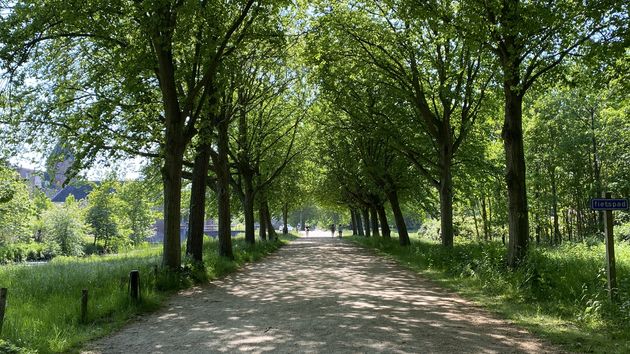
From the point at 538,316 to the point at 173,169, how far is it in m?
9.99

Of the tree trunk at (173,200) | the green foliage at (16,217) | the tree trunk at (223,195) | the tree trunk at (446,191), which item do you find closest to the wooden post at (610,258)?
the tree trunk at (173,200)

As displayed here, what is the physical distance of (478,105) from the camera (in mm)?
19688

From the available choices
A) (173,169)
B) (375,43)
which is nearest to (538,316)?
(173,169)

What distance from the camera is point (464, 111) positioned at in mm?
→ 19641

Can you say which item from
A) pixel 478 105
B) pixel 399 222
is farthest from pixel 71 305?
pixel 399 222

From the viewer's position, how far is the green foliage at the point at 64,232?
47219 millimetres

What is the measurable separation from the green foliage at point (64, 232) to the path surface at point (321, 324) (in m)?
40.0

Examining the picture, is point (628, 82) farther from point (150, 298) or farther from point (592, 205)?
point (150, 298)

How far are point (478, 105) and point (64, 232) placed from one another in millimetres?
42416

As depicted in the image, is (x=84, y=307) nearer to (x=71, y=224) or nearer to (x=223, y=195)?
(x=223, y=195)

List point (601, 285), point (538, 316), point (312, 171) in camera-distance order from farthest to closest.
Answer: point (312, 171) → point (601, 285) → point (538, 316)

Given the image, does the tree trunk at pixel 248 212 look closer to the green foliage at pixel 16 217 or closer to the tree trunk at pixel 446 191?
the tree trunk at pixel 446 191

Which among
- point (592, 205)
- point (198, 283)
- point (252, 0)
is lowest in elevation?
point (198, 283)

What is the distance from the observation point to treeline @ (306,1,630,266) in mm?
11281
